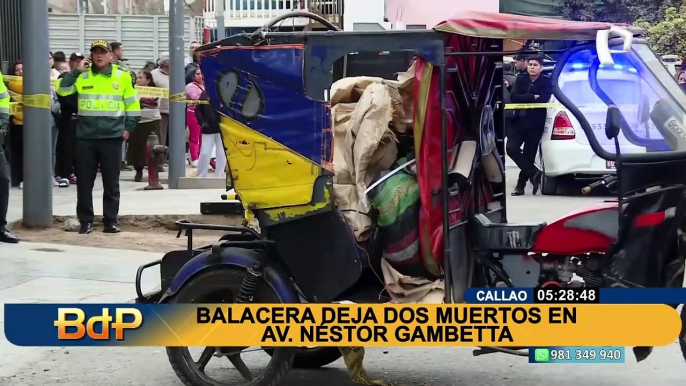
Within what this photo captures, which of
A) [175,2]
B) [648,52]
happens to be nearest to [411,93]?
[648,52]

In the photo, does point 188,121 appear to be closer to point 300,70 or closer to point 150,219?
point 150,219

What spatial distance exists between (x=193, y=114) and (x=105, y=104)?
6958 mm

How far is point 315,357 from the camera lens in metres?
6.02

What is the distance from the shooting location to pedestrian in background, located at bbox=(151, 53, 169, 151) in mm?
16625

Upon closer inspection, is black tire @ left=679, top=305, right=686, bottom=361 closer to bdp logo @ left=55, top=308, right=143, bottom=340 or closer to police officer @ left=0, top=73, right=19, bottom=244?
bdp logo @ left=55, top=308, right=143, bottom=340

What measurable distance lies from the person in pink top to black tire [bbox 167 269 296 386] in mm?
11186

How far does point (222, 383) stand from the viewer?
5.31 m

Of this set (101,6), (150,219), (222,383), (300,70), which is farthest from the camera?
(101,6)

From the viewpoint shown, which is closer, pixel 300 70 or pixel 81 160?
pixel 300 70

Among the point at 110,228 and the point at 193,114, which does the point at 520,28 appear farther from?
the point at 193,114

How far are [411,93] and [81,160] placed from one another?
5.82 meters

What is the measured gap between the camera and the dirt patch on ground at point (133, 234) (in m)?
10.2

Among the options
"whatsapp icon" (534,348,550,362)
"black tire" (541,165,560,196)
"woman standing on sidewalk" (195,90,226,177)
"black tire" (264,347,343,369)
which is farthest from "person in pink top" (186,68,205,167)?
"whatsapp icon" (534,348,550,362)
